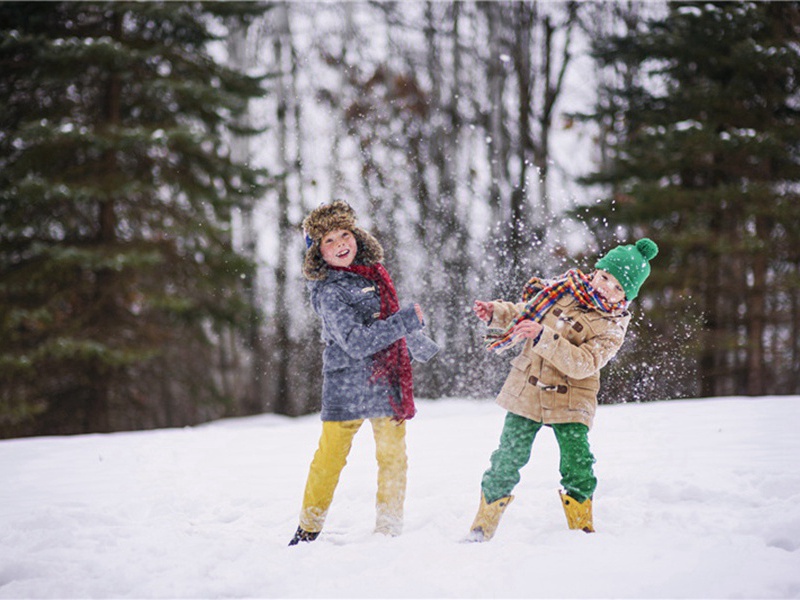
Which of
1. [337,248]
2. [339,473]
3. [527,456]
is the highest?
[337,248]

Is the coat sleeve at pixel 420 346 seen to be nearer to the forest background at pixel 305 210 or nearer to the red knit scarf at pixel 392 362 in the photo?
the red knit scarf at pixel 392 362

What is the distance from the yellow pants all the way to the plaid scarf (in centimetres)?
66

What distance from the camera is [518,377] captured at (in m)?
2.99

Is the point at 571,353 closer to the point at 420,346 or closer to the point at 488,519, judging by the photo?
the point at 420,346

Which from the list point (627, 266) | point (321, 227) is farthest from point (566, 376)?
point (321, 227)

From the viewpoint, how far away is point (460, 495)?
3678 mm

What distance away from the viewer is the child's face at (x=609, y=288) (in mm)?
2924

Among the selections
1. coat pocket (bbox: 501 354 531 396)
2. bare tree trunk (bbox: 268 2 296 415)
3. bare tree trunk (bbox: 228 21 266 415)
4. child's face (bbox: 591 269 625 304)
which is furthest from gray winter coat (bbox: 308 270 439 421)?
bare tree trunk (bbox: 268 2 296 415)

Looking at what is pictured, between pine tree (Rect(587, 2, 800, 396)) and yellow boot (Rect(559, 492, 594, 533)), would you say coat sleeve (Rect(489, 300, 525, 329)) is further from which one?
pine tree (Rect(587, 2, 800, 396))

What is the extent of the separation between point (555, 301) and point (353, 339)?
98 centimetres

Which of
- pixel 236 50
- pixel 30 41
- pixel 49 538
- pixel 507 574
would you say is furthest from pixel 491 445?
pixel 236 50

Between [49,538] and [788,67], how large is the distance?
1116 cm

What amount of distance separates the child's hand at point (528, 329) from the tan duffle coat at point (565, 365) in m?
0.03

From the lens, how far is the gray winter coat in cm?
293
